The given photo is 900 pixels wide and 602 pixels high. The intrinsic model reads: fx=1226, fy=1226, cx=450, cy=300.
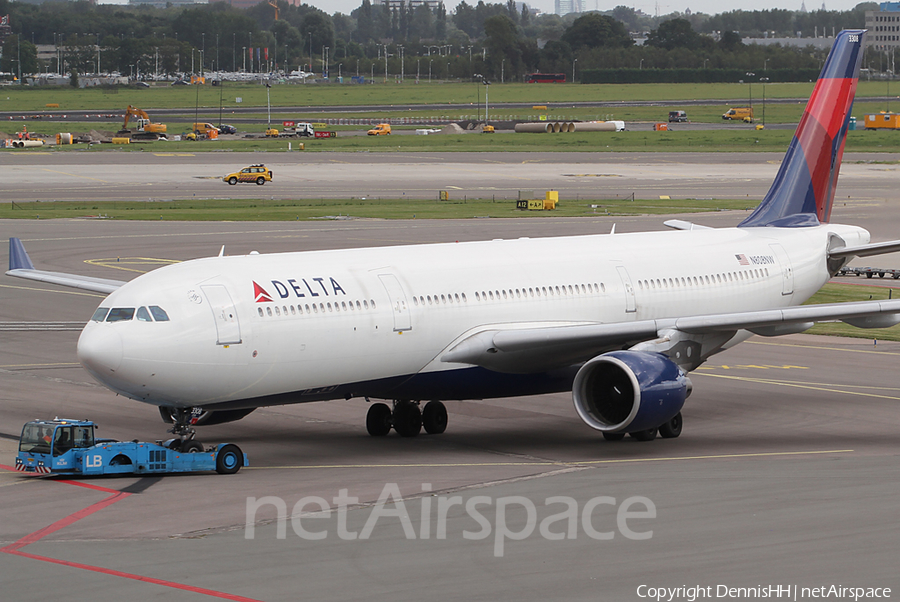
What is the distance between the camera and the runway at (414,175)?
9925 cm

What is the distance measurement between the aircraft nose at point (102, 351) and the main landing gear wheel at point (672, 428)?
12.7 metres

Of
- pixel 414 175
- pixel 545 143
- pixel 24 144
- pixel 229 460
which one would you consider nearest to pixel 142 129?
pixel 24 144

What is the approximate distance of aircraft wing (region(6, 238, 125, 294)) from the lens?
32031 millimetres

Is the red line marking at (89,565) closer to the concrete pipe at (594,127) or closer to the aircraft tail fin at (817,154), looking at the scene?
the aircraft tail fin at (817,154)

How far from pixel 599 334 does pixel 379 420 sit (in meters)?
5.98

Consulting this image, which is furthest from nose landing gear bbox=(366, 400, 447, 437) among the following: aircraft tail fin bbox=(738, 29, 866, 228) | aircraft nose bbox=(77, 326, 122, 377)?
aircraft tail fin bbox=(738, 29, 866, 228)

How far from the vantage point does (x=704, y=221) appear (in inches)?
A: 3056

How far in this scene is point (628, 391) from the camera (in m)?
27.1

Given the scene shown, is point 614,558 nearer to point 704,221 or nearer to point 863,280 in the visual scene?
point 863,280

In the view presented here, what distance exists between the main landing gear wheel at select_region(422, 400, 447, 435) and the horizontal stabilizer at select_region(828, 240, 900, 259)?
12.6 metres

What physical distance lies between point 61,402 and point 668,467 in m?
16.4

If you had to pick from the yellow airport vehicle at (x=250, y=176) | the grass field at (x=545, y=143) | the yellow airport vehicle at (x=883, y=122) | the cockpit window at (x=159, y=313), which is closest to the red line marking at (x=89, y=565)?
the cockpit window at (x=159, y=313)

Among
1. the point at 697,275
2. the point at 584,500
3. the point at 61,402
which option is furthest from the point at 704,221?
the point at 584,500

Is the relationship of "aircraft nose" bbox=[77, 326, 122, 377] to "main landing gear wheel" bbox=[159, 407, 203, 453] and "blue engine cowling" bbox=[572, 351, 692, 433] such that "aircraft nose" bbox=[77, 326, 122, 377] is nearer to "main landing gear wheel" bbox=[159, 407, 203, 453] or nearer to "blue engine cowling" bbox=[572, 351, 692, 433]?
"main landing gear wheel" bbox=[159, 407, 203, 453]
